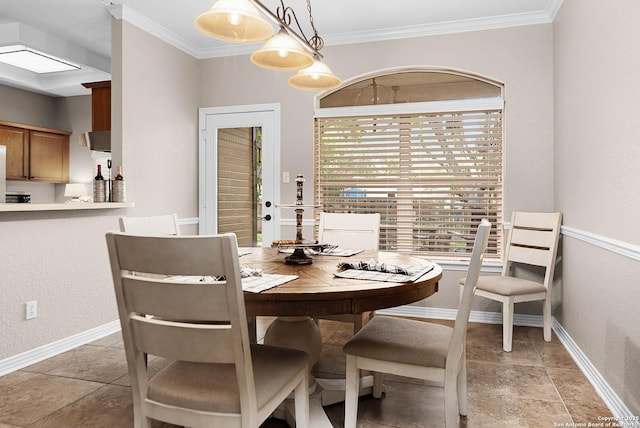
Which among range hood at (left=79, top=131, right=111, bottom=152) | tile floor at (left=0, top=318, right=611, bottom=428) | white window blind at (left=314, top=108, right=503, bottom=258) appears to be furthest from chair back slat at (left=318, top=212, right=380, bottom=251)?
range hood at (left=79, top=131, right=111, bottom=152)

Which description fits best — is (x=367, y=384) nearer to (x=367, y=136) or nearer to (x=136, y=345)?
(x=136, y=345)

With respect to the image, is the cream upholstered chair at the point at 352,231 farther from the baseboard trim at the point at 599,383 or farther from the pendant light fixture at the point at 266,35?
the baseboard trim at the point at 599,383

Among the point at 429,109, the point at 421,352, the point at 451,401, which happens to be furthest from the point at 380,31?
the point at 451,401

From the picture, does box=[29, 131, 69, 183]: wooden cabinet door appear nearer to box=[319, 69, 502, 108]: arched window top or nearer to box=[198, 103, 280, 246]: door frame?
box=[198, 103, 280, 246]: door frame

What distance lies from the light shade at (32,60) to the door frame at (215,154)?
1703 millimetres

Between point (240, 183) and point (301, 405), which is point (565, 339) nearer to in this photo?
point (301, 405)

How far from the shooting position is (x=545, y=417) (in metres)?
2.08

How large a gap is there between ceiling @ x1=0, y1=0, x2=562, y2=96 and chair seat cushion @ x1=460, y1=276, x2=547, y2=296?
2.13m

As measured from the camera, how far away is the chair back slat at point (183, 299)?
121 centimetres

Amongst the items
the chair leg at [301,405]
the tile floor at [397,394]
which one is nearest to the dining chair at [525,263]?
the tile floor at [397,394]

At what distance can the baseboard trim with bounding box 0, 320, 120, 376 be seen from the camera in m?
2.67

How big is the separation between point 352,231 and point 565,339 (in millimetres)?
1722

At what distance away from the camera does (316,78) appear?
99.3 inches

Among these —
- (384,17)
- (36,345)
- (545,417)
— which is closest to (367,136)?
(384,17)
